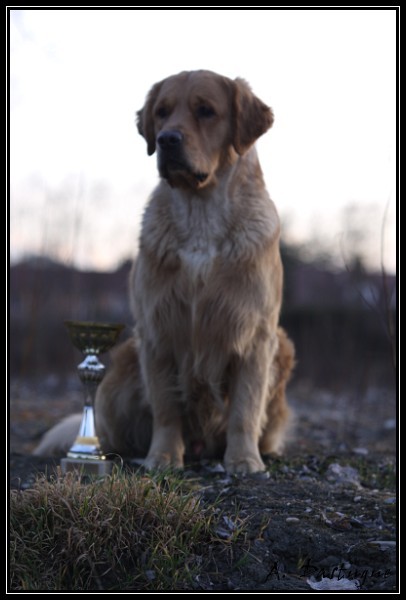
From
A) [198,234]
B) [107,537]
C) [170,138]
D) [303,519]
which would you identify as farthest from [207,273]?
[107,537]

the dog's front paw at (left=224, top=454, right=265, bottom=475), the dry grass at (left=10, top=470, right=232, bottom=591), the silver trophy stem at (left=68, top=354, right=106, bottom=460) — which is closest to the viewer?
the dry grass at (left=10, top=470, right=232, bottom=591)

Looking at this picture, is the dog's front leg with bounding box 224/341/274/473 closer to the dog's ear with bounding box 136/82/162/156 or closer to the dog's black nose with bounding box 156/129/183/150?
the dog's black nose with bounding box 156/129/183/150

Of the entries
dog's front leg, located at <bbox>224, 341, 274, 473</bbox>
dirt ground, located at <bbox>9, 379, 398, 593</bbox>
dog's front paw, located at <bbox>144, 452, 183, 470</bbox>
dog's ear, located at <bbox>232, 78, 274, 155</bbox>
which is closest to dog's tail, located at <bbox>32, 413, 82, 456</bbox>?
dirt ground, located at <bbox>9, 379, 398, 593</bbox>

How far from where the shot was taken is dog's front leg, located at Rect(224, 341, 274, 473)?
13.1 feet

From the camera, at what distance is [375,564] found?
2678 millimetres

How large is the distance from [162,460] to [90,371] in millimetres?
629

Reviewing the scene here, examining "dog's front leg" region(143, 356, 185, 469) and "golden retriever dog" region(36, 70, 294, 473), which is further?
"dog's front leg" region(143, 356, 185, 469)

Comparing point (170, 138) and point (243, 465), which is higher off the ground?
point (170, 138)

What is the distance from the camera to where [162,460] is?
3.96m

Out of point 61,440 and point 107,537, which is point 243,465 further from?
point 107,537

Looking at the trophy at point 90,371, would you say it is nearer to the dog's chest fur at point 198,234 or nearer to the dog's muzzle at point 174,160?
the dog's chest fur at point 198,234

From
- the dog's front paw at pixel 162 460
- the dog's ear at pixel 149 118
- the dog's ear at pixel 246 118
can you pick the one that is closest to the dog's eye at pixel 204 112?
the dog's ear at pixel 246 118

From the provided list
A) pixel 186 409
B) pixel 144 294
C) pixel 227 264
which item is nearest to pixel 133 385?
pixel 186 409
